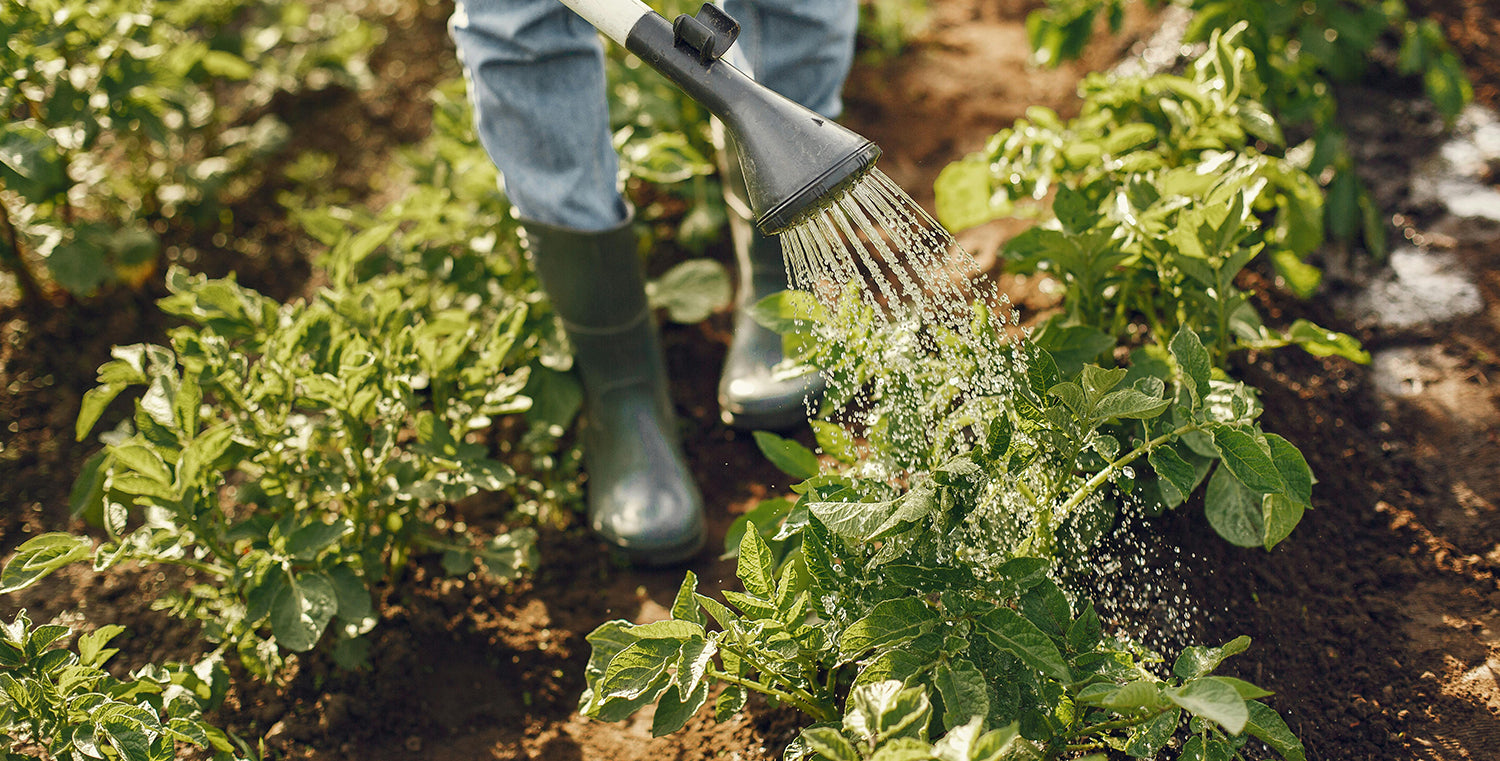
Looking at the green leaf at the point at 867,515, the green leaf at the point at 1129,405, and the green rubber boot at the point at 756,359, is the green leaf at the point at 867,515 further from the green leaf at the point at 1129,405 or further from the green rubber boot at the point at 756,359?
the green rubber boot at the point at 756,359

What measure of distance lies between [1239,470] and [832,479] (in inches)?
18.3

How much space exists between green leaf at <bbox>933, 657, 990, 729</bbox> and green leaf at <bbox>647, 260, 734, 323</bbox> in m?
0.98

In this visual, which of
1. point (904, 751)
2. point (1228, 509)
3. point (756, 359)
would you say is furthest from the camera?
point (756, 359)

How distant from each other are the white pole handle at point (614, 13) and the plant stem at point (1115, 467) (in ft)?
2.47

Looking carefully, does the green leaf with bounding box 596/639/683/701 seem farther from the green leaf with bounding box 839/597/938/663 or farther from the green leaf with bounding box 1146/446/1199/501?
the green leaf with bounding box 1146/446/1199/501

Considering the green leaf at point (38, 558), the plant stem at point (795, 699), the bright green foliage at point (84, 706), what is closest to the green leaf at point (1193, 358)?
the plant stem at point (795, 699)

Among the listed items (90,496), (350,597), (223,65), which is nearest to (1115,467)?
(350,597)

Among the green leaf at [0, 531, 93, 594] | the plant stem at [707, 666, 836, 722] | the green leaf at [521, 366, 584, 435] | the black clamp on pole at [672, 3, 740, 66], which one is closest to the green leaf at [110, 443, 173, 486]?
the green leaf at [0, 531, 93, 594]

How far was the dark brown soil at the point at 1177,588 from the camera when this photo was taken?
4.60ft

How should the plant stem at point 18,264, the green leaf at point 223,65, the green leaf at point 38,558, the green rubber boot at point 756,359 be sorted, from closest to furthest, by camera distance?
the green leaf at point 38,558 → the green rubber boot at point 756,359 → the plant stem at point 18,264 → the green leaf at point 223,65

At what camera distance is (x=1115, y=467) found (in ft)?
4.11

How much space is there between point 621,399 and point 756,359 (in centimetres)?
26

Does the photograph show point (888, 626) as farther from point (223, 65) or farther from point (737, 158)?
point (223, 65)

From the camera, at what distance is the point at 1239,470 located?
1199 millimetres
